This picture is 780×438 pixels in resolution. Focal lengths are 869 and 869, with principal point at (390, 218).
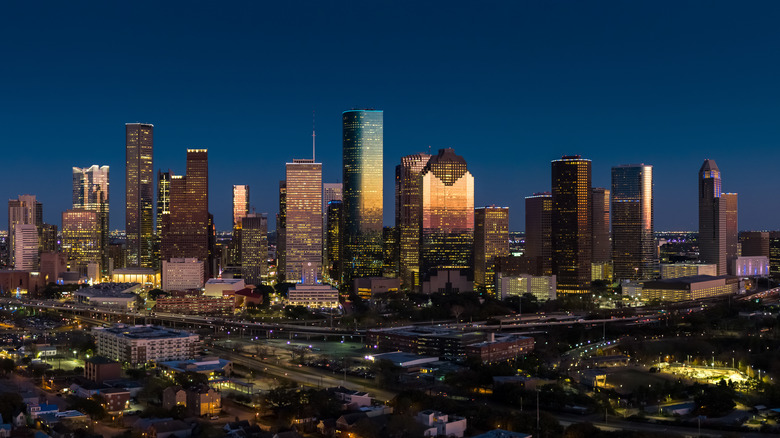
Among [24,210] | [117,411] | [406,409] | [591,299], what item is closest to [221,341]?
Result: [117,411]

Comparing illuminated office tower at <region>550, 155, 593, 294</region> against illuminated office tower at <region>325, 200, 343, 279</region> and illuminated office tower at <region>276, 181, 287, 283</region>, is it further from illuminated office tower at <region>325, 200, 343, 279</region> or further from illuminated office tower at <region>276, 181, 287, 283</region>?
illuminated office tower at <region>276, 181, 287, 283</region>

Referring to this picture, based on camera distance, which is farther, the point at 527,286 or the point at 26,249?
the point at 26,249

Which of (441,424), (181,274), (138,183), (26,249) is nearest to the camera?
(441,424)

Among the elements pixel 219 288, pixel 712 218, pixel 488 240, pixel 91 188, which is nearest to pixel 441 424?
pixel 219 288

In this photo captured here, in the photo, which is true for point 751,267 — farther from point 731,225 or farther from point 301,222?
point 301,222

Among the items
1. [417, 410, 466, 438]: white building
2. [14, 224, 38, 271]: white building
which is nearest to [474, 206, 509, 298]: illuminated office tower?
[14, 224, 38, 271]: white building

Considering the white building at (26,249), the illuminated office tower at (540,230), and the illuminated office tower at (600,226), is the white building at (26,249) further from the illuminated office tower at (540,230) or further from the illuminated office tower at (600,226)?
the illuminated office tower at (600,226)
